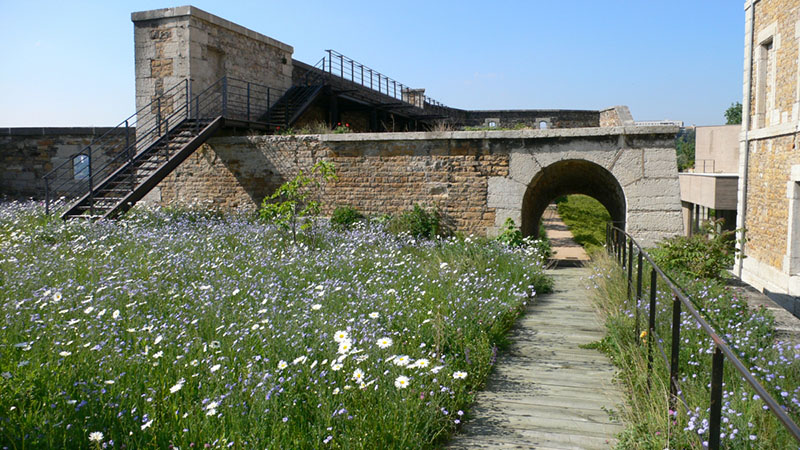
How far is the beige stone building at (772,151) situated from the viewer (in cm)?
1270

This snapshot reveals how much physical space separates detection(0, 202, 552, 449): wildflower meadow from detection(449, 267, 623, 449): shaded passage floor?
0.17 metres

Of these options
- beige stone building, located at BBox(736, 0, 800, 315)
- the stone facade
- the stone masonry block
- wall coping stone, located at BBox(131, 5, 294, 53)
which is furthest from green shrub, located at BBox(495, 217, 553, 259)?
wall coping stone, located at BBox(131, 5, 294, 53)

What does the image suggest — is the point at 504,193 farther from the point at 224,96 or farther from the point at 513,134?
the point at 224,96

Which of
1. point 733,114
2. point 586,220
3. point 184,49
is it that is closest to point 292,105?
point 184,49

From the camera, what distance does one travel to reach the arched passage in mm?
11031

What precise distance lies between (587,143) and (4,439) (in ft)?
31.1

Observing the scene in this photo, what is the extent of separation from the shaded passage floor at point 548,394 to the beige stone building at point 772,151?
361 inches

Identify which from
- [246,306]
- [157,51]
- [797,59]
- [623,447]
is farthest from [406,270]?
[797,59]

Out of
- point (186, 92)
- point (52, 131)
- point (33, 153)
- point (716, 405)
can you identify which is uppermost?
point (186, 92)

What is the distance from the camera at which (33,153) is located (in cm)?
1648

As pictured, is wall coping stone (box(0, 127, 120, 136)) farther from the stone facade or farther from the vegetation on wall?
the vegetation on wall

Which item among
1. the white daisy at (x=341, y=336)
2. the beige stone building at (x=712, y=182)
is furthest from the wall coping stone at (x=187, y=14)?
the beige stone building at (x=712, y=182)

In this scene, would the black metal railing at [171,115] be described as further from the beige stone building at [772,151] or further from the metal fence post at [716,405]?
the beige stone building at [772,151]

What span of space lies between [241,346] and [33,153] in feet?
52.2
